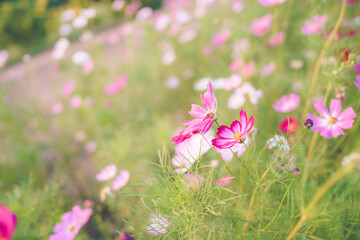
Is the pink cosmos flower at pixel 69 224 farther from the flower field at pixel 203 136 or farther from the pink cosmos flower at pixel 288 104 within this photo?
the pink cosmos flower at pixel 288 104

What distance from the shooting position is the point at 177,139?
0.47 metres

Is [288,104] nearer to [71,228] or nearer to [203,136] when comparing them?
[203,136]

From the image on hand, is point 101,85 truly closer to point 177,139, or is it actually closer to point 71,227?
point 71,227

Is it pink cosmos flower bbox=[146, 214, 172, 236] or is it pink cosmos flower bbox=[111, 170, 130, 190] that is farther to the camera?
pink cosmos flower bbox=[111, 170, 130, 190]

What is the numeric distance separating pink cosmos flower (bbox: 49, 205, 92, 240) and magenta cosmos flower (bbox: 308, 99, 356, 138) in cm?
71

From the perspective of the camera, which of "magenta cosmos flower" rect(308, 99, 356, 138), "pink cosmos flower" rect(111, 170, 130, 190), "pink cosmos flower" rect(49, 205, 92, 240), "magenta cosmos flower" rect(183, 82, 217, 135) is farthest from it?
"pink cosmos flower" rect(111, 170, 130, 190)

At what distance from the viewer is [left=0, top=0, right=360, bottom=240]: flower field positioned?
521 mm

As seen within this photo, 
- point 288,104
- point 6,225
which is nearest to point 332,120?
point 288,104

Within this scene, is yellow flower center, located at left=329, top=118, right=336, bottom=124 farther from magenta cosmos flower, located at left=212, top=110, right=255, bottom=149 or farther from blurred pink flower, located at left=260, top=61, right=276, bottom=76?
blurred pink flower, located at left=260, top=61, right=276, bottom=76

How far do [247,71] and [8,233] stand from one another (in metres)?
1.29

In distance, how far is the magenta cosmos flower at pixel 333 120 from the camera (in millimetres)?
546

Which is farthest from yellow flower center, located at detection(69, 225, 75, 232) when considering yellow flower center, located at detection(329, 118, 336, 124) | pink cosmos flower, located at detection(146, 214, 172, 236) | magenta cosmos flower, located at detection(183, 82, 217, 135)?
yellow flower center, located at detection(329, 118, 336, 124)

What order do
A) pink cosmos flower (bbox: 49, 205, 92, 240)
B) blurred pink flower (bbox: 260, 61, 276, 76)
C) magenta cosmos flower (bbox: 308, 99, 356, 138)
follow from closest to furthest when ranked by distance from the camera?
magenta cosmos flower (bbox: 308, 99, 356, 138)
pink cosmos flower (bbox: 49, 205, 92, 240)
blurred pink flower (bbox: 260, 61, 276, 76)

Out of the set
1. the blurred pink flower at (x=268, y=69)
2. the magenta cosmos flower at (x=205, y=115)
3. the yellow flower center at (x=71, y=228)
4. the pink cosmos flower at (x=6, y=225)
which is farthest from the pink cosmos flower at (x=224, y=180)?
the blurred pink flower at (x=268, y=69)
